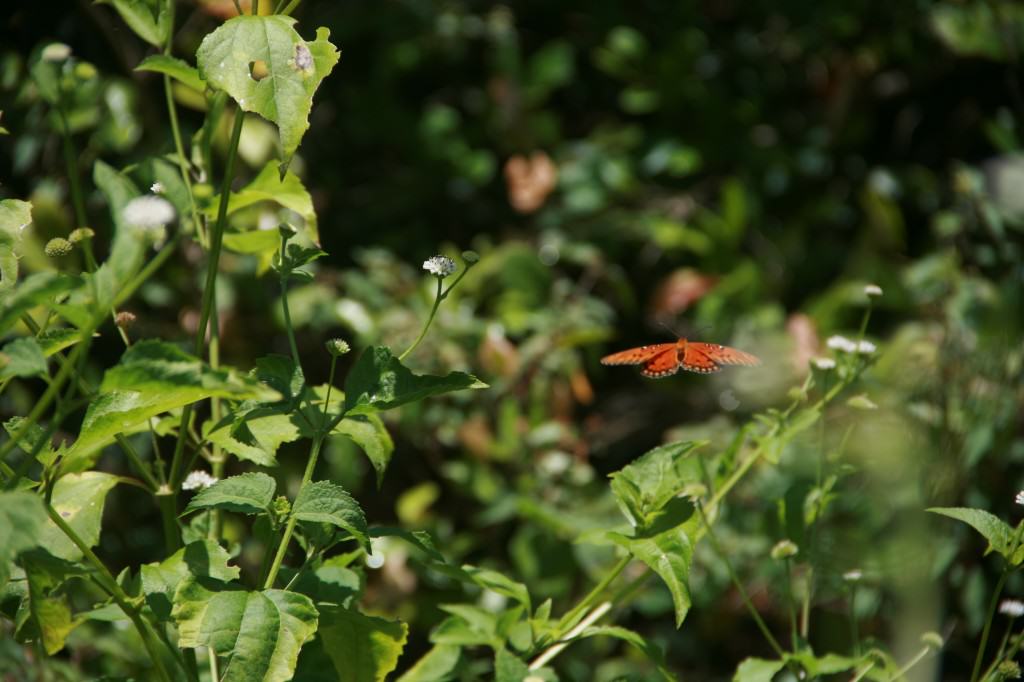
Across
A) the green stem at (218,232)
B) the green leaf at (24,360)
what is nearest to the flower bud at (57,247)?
the green stem at (218,232)

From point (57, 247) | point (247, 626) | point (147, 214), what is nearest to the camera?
point (147, 214)

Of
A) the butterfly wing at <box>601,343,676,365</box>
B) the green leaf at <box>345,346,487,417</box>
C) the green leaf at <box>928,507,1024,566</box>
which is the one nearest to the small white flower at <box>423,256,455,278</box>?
the green leaf at <box>345,346,487,417</box>

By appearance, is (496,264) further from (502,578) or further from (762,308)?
(502,578)

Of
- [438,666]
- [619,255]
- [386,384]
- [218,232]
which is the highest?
[218,232]

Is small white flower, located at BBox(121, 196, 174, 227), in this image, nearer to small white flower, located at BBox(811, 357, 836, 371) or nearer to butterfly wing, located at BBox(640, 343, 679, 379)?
butterfly wing, located at BBox(640, 343, 679, 379)

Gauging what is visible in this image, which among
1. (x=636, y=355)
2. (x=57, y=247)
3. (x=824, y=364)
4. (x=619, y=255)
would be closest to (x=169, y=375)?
(x=57, y=247)

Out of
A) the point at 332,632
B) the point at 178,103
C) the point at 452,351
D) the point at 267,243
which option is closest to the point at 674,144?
the point at 452,351

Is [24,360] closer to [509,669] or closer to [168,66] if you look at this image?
[168,66]

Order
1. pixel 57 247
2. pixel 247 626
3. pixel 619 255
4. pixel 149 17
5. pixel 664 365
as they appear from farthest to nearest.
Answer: pixel 619 255, pixel 664 365, pixel 149 17, pixel 57 247, pixel 247 626
